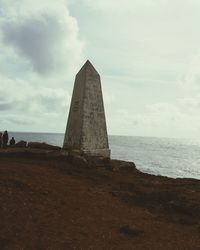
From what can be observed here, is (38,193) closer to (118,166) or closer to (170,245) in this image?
(170,245)

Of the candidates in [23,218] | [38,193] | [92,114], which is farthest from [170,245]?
[92,114]

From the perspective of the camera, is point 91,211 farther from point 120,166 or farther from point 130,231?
point 120,166

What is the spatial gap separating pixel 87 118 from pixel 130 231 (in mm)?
10525

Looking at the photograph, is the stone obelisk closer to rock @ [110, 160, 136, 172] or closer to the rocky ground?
rock @ [110, 160, 136, 172]

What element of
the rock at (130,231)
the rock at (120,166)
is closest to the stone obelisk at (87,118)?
the rock at (120,166)

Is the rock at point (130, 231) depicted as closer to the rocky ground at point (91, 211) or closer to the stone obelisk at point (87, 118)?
the rocky ground at point (91, 211)

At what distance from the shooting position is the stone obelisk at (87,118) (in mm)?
18750

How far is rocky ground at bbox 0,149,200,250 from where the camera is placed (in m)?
8.20

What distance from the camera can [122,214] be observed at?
10.3 metres

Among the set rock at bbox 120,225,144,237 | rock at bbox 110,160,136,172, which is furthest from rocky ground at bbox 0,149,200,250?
rock at bbox 110,160,136,172

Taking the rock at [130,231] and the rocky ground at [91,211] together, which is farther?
the rock at [130,231]

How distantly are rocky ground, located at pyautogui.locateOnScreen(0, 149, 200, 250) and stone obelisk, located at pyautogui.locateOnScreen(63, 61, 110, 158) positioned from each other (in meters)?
3.28

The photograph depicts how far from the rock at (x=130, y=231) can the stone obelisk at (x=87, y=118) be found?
9.57 m

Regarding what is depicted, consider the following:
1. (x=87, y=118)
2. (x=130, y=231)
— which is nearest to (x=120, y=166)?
(x=87, y=118)
